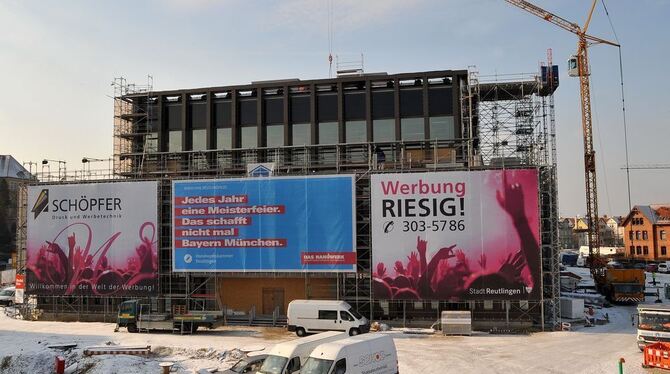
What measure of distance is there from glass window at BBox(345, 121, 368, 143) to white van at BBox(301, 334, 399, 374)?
2670 centimetres

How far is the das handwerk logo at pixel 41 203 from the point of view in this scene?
4434cm

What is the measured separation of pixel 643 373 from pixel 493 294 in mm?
12914

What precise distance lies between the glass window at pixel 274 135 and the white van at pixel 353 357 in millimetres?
28904

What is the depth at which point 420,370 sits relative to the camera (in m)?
25.4

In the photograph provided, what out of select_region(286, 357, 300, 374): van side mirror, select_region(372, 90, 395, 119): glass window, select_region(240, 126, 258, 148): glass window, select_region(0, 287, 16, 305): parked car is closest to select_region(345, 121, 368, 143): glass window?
select_region(372, 90, 395, 119): glass window

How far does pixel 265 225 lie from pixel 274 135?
1109 centimetres

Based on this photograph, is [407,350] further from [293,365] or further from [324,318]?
[293,365]

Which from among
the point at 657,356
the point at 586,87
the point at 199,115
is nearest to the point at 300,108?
the point at 199,115

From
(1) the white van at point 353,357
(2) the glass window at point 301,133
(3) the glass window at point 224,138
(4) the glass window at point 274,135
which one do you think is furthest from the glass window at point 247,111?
(1) the white van at point 353,357

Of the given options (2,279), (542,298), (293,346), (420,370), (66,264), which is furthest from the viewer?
(2,279)

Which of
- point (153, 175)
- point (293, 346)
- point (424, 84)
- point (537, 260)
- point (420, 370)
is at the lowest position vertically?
point (420, 370)

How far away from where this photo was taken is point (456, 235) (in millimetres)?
37156

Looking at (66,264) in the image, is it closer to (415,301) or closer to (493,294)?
(415,301)

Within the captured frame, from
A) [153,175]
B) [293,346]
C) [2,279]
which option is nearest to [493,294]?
[293,346]
